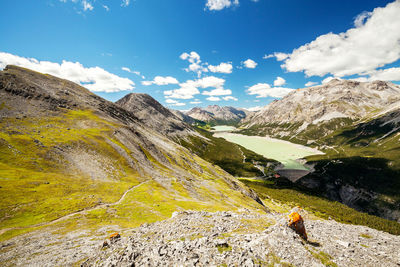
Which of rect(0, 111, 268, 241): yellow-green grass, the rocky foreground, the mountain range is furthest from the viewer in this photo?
rect(0, 111, 268, 241): yellow-green grass

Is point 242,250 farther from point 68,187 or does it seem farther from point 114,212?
point 68,187

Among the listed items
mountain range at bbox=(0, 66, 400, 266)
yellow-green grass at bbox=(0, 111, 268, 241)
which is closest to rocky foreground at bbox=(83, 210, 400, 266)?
mountain range at bbox=(0, 66, 400, 266)

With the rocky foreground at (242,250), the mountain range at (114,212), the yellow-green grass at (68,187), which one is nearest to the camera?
the rocky foreground at (242,250)

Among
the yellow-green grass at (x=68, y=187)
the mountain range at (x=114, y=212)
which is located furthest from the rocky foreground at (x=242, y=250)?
the yellow-green grass at (x=68, y=187)

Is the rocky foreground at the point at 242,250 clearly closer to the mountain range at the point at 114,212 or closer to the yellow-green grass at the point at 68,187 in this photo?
the mountain range at the point at 114,212

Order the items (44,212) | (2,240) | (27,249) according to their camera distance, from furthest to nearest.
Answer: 1. (44,212)
2. (2,240)
3. (27,249)

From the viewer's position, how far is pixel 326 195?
602ft

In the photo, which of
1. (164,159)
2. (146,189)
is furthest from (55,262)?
(164,159)

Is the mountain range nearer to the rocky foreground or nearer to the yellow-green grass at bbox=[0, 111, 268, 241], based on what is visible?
the rocky foreground

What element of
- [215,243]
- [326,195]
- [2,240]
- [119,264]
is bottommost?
[326,195]

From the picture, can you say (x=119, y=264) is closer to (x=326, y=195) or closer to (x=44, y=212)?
(x=44, y=212)

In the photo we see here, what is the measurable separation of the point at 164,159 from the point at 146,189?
39.8 m

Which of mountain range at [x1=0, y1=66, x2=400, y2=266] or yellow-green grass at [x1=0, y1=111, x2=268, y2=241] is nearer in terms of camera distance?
mountain range at [x1=0, y1=66, x2=400, y2=266]

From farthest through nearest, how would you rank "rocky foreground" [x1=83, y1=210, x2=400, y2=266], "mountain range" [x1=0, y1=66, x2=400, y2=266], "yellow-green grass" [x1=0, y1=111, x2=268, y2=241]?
"yellow-green grass" [x1=0, y1=111, x2=268, y2=241], "mountain range" [x1=0, y1=66, x2=400, y2=266], "rocky foreground" [x1=83, y1=210, x2=400, y2=266]
